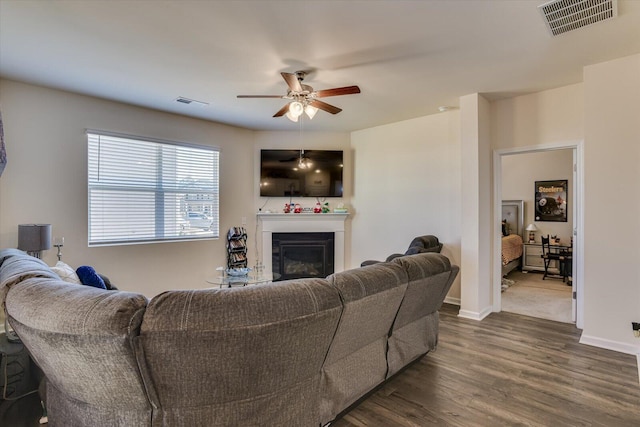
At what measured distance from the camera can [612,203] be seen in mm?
2994

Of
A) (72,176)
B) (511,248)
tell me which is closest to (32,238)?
(72,176)

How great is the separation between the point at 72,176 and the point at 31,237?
0.99 m

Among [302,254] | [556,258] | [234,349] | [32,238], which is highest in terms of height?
[32,238]

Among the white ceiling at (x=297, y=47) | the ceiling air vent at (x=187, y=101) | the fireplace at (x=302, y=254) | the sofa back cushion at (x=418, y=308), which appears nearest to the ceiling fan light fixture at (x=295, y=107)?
the white ceiling at (x=297, y=47)

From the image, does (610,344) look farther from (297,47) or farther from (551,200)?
(551,200)

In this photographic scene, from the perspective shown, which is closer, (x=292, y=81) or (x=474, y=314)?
(x=292, y=81)

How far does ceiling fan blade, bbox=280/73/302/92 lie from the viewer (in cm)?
270

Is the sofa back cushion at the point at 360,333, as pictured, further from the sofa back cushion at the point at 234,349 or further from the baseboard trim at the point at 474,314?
the baseboard trim at the point at 474,314

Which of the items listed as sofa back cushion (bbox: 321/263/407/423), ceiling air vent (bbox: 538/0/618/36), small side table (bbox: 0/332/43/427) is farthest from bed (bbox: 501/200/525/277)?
small side table (bbox: 0/332/43/427)

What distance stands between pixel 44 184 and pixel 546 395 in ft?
16.9

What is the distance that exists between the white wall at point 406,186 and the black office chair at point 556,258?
2779 mm

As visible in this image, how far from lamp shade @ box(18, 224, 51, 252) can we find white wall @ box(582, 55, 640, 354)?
534 centimetres

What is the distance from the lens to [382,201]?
5.30 m

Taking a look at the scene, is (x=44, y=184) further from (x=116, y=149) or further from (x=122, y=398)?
(x=122, y=398)
